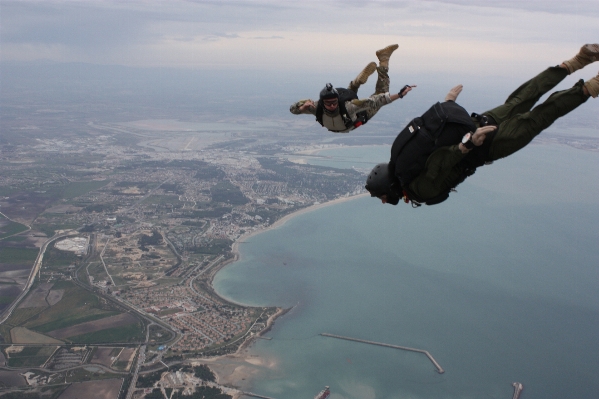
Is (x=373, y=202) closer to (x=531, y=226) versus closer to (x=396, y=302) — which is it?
(x=531, y=226)

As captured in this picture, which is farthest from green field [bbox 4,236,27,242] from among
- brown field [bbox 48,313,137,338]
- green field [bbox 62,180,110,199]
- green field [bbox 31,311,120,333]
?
brown field [bbox 48,313,137,338]

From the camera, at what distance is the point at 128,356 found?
21.9m

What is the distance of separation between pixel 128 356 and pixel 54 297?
26.9 ft

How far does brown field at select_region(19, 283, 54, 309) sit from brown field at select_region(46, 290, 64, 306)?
0.22 m

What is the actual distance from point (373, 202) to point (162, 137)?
4271 cm

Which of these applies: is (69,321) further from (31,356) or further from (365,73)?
(365,73)

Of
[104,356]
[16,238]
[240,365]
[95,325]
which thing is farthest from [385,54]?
[16,238]

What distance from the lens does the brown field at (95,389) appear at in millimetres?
19359

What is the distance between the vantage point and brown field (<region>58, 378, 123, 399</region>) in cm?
1936

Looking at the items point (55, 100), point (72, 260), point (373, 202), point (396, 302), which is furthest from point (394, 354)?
point (55, 100)

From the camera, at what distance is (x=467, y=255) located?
34312 mm

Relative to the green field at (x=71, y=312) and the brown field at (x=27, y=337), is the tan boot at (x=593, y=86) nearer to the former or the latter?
the brown field at (x=27, y=337)

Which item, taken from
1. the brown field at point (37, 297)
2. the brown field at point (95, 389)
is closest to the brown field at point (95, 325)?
the brown field at point (37, 297)

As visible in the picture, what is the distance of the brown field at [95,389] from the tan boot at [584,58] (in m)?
20.2
